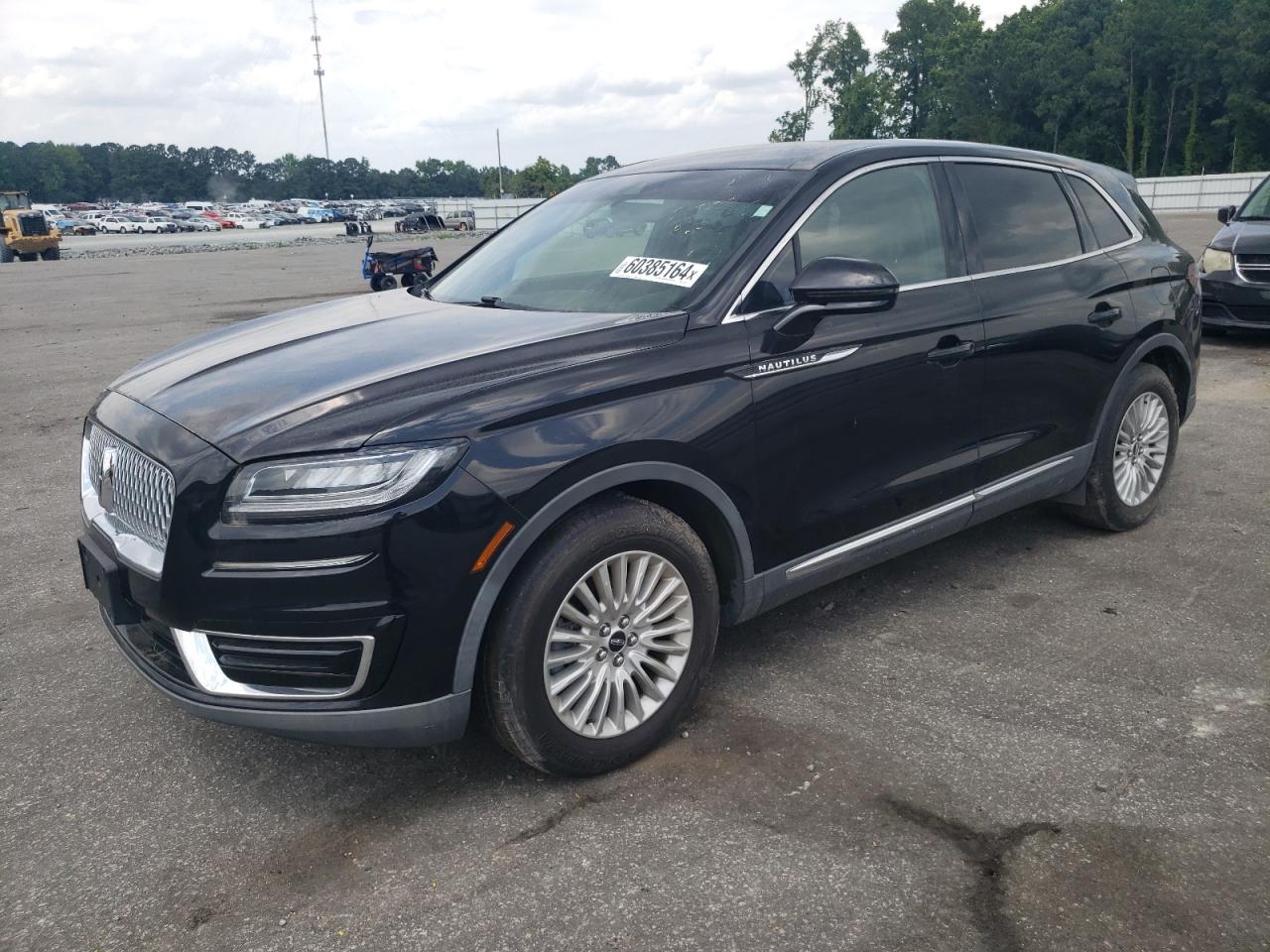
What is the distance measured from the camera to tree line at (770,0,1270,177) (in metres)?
70.8

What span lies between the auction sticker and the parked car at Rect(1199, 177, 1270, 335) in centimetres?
814

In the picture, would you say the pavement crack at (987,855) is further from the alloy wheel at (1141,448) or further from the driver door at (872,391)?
the alloy wheel at (1141,448)

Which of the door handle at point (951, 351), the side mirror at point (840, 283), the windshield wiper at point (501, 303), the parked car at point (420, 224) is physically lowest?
the door handle at point (951, 351)

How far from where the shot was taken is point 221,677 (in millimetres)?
2809

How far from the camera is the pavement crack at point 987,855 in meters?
2.46

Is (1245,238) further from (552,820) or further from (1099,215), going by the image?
(552,820)

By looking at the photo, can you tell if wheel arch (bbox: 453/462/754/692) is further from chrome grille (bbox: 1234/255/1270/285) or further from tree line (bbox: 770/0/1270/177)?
tree line (bbox: 770/0/1270/177)

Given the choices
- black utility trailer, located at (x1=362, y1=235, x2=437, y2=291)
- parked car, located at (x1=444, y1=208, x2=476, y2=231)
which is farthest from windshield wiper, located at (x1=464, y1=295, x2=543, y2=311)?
parked car, located at (x1=444, y1=208, x2=476, y2=231)

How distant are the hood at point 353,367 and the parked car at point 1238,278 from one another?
27.8ft

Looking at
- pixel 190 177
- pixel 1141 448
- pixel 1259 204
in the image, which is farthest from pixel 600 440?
pixel 190 177

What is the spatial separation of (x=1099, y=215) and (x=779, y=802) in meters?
3.31

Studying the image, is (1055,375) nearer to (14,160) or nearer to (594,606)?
(594,606)

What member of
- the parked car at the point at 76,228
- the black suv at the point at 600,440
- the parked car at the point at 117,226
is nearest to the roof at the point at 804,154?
the black suv at the point at 600,440

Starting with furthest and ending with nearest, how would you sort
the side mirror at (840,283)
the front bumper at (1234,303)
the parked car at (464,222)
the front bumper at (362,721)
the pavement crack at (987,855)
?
the parked car at (464,222) → the front bumper at (1234,303) → the side mirror at (840,283) → the front bumper at (362,721) → the pavement crack at (987,855)
